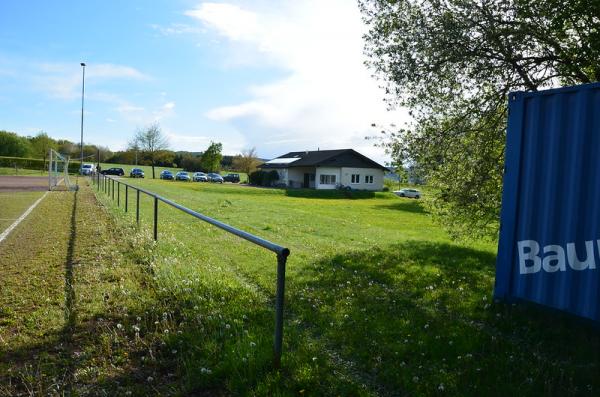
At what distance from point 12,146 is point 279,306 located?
92.8 m

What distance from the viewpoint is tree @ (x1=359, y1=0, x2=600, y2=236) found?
28.4ft

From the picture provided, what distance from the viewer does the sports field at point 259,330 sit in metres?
3.60

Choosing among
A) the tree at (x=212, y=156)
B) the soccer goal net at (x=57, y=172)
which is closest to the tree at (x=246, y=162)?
the tree at (x=212, y=156)

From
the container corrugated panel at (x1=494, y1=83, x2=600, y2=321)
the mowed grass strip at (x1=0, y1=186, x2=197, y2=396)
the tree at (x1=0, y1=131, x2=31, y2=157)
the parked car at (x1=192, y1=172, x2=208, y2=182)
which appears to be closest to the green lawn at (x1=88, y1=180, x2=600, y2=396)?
the mowed grass strip at (x1=0, y1=186, x2=197, y2=396)

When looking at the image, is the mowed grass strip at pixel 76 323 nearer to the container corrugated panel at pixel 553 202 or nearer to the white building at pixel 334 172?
the container corrugated panel at pixel 553 202

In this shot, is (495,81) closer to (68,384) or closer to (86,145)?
(68,384)

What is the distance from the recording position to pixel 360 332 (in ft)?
15.6

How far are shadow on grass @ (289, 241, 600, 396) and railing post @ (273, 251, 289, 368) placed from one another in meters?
0.73

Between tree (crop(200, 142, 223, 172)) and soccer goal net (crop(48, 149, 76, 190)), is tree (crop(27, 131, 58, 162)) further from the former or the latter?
soccer goal net (crop(48, 149, 76, 190))

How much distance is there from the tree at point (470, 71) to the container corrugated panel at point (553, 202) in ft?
12.7

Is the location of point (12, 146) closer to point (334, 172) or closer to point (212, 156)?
→ point (212, 156)

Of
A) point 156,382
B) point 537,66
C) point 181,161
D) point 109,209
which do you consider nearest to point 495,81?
point 537,66

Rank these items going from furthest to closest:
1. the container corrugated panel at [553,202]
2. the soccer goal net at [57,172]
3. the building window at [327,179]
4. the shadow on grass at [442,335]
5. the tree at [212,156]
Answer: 1. the tree at [212,156]
2. the building window at [327,179]
3. the soccer goal net at [57,172]
4. the container corrugated panel at [553,202]
5. the shadow on grass at [442,335]

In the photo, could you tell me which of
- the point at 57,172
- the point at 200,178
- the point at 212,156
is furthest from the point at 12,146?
the point at 57,172
